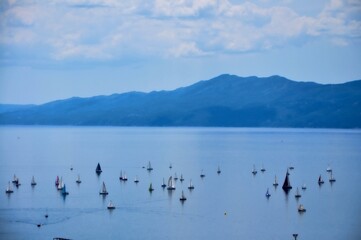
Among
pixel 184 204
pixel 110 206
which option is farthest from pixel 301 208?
pixel 110 206

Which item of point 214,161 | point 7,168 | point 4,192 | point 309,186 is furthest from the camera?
point 214,161

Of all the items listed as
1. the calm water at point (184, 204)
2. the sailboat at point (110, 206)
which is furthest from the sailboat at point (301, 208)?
the sailboat at point (110, 206)

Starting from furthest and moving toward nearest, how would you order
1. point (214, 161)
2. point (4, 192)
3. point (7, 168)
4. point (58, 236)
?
point (214, 161), point (7, 168), point (4, 192), point (58, 236)

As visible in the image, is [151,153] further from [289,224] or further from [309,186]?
[289,224]

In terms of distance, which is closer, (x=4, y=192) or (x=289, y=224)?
(x=289, y=224)

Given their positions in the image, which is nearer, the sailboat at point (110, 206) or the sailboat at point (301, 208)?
the sailboat at point (301, 208)

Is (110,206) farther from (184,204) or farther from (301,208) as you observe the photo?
(301,208)

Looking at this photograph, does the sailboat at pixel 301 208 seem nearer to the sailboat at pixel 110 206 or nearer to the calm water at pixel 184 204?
the calm water at pixel 184 204

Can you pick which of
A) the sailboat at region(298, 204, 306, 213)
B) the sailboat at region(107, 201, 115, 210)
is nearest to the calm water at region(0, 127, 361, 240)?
the sailboat at region(298, 204, 306, 213)

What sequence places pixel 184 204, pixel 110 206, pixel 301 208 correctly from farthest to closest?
pixel 184 204, pixel 110 206, pixel 301 208

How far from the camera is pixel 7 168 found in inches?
4931

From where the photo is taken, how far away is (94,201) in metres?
81.9

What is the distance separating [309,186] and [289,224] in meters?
30.5

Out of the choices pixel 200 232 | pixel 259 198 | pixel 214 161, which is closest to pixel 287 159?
pixel 214 161
